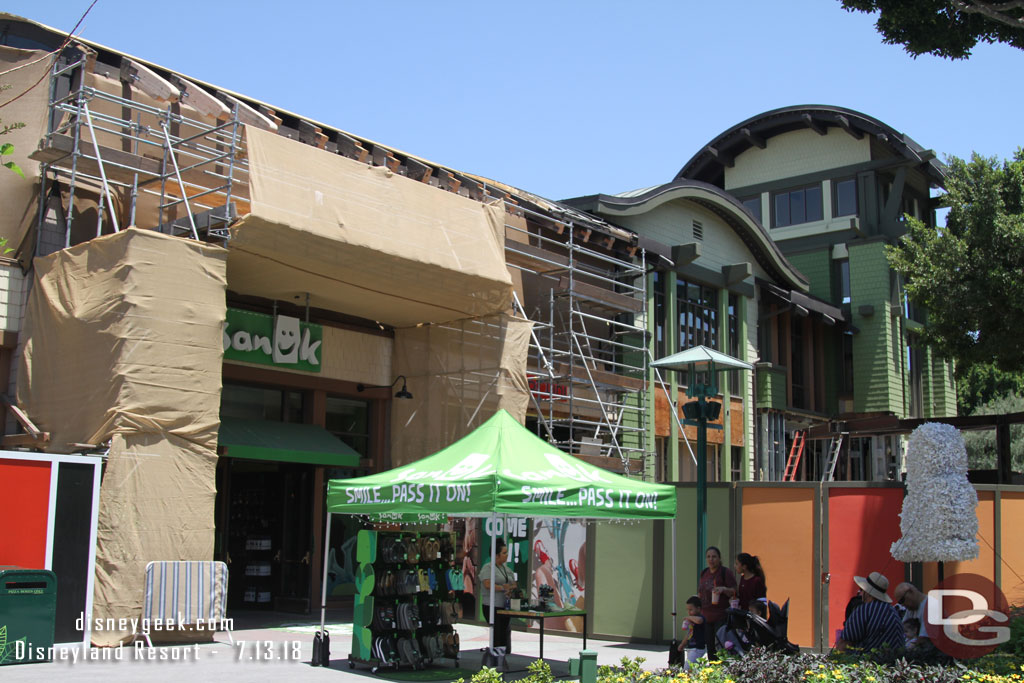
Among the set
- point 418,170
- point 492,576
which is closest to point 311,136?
point 418,170

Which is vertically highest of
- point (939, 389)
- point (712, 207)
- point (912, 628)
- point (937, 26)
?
point (712, 207)

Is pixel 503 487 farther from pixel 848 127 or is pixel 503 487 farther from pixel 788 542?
pixel 848 127

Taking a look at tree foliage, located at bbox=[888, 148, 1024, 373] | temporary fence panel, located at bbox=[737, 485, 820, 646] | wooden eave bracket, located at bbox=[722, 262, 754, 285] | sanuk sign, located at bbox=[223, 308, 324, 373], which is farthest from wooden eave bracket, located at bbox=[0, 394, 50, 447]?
wooden eave bracket, located at bbox=[722, 262, 754, 285]

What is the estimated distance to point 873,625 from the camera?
9.85 m

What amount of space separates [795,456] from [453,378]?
1409 centimetres

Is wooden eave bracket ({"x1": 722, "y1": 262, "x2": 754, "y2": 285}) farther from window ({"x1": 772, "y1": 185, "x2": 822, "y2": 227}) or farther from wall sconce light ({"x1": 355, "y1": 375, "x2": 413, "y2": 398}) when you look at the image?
wall sconce light ({"x1": 355, "y1": 375, "x2": 413, "y2": 398})

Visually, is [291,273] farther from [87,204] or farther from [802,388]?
[802,388]

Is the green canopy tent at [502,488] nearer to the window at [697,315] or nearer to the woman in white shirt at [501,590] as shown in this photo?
the woman in white shirt at [501,590]

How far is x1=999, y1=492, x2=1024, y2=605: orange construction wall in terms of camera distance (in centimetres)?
1405

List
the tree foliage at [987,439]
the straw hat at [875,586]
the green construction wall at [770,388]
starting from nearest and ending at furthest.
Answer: the straw hat at [875,586] < the green construction wall at [770,388] < the tree foliage at [987,439]

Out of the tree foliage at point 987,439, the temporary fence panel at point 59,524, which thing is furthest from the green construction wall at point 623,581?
the tree foliage at point 987,439

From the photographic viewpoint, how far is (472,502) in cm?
1114

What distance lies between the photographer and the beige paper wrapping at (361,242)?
50.3 feet

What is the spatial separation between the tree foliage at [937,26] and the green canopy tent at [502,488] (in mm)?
6507
